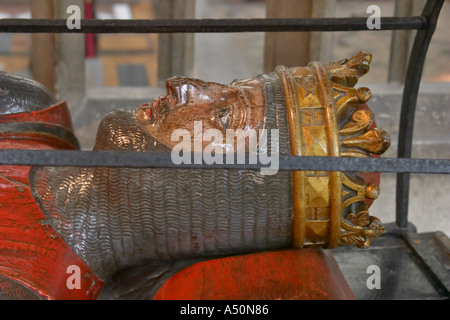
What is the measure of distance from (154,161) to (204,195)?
446 mm

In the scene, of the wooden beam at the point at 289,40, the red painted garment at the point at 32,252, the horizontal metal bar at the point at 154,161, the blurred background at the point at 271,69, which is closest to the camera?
the horizontal metal bar at the point at 154,161

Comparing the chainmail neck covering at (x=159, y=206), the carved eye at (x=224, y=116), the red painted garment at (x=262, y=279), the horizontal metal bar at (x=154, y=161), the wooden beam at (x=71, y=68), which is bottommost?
the red painted garment at (x=262, y=279)

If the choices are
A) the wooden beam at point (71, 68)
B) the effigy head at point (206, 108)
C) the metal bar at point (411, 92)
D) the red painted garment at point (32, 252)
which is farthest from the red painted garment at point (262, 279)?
the wooden beam at point (71, 68)

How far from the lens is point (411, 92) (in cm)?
240

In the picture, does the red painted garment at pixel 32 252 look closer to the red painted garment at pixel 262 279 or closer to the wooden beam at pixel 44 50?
the red painted garment at pixel 262 279

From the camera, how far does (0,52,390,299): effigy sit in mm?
→ 1800

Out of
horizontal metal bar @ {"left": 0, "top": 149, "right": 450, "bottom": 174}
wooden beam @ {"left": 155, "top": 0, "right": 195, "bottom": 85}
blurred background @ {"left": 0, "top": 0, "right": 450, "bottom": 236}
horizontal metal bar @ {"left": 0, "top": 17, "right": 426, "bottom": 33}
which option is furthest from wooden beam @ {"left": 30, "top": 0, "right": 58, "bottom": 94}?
horizontal metal bar @ {"left": 0, "top": 149, "right": 450, "bottom": 174}

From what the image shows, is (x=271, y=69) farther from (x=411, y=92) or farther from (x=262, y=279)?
(x=262, y=279)

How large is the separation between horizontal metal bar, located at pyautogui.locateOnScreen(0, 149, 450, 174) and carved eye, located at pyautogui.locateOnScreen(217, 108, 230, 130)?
439 millimetres

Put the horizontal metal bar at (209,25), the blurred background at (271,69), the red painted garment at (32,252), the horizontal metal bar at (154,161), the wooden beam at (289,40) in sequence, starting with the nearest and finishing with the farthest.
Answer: the horizontal metal bar at (154,161), the red painted garment at (32,252), the horizontal metal bar at (209,25), the blurred background at (271,69), the wooden beam at (289,40)

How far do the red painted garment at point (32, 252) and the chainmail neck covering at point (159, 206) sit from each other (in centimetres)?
3

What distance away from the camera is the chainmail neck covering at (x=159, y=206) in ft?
5.97
